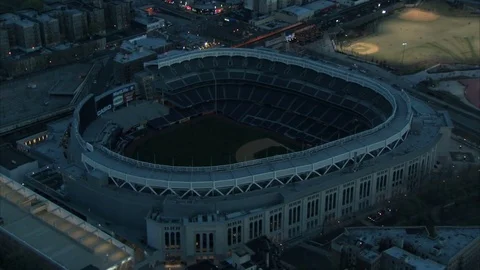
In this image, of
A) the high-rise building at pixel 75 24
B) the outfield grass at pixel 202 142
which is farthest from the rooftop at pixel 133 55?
the high-rise building at pixel 75 24

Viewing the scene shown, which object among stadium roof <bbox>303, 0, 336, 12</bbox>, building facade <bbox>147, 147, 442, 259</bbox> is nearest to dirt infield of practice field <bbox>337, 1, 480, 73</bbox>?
stadium roof <bbox>303, 0, 336, 12</bbox>

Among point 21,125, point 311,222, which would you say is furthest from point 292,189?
point 21,125

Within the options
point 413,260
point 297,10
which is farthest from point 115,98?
point 297,10

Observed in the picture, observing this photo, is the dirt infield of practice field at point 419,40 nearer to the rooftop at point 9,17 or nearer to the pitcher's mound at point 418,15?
the pitcher's mound at point 418,15

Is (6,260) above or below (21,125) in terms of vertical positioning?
above

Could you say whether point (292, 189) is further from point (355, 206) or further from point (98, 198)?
point (98, 198)

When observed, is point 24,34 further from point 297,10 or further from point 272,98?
point 297,10

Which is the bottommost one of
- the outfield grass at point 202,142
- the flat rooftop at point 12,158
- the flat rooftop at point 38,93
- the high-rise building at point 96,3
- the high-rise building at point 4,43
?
the flat rooftop at point 38,93
